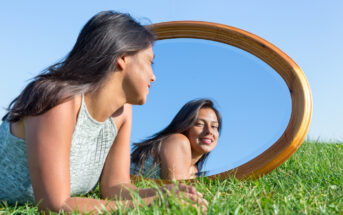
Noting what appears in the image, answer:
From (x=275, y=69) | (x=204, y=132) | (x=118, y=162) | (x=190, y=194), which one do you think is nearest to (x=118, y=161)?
(x=118, y=162)

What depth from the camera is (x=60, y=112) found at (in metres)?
1.57

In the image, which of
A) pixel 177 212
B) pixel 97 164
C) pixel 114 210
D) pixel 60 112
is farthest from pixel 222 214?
pixel 97 164

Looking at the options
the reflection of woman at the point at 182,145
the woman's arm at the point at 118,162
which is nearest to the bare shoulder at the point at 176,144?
the reflection of woman at the point at 182,145

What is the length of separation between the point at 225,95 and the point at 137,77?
1.13m

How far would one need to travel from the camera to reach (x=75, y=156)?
187cm

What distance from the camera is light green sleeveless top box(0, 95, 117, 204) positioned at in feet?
6.04

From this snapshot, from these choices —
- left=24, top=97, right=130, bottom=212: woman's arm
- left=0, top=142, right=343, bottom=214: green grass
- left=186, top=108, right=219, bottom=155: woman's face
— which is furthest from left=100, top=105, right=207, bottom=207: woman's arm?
left=186, top=108, right=219, bottom=155: woman's face

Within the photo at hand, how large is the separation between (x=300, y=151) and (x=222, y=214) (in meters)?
2.41

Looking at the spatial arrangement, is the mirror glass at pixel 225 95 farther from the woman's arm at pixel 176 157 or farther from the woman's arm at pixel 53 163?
the woman's arm at pixel 53 163

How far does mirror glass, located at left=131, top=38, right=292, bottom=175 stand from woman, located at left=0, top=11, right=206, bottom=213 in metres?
0.74

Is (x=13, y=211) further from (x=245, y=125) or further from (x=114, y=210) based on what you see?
(x=245, y=125)

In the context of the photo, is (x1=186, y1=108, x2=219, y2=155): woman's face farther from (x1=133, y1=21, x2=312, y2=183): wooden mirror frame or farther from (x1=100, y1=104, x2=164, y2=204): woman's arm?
(x1=100, y1=104, x2=164, y2=204): woman's arm

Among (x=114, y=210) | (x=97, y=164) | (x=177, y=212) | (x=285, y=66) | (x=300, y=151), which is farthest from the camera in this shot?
(x=300, y=151)

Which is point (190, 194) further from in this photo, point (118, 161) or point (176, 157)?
point (176, 157)
